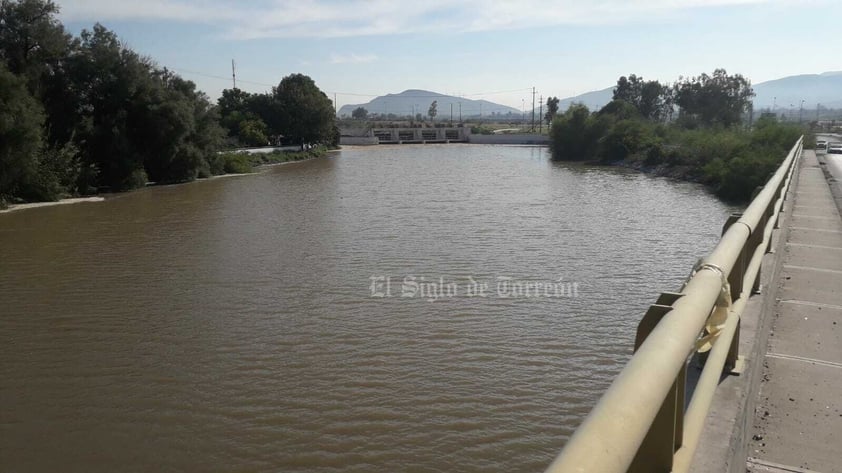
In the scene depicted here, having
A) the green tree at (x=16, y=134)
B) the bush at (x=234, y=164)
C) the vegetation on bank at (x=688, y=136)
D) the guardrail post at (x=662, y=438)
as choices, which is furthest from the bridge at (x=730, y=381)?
the bush at (x=234, y=164)

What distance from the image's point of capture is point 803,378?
9.49ft

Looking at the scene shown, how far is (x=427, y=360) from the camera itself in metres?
8.92

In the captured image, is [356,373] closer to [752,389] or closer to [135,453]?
[135,453]

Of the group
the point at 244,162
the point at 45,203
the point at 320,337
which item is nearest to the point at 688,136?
the point at 244,162

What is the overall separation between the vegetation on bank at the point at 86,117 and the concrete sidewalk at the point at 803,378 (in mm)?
27644

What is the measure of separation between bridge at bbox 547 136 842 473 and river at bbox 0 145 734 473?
3.47 metres

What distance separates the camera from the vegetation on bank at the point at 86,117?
1037 inches

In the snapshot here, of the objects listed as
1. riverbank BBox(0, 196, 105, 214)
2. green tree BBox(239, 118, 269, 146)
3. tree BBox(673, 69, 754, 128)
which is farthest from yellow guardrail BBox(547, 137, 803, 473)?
tree BBox(673, 69, 754, 128)

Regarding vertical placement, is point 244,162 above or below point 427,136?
below

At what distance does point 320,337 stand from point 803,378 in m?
7.73

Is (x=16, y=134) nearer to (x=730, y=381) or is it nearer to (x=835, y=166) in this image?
(x=730, y=381)

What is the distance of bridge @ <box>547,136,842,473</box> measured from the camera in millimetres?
1160

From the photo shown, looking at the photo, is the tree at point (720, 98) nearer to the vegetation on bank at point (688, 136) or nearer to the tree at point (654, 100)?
the vegetation on bank at point (688, 136)

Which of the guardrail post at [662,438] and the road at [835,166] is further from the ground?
the guardrail post at [662,438]
